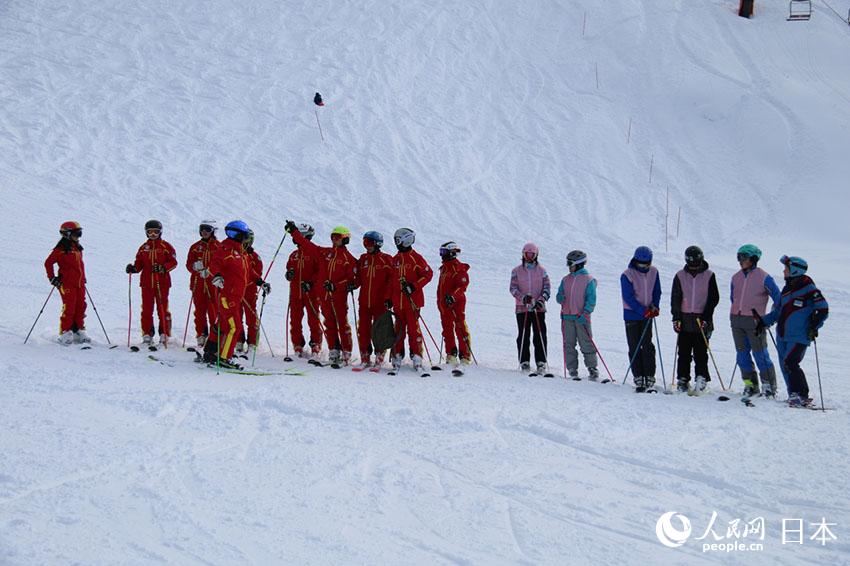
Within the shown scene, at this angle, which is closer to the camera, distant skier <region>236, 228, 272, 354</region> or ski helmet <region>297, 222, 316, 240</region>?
ski helmet <region>297, 222, 316, 240</region>

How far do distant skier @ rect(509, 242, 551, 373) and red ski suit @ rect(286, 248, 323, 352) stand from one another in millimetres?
2533

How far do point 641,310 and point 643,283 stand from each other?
31cm

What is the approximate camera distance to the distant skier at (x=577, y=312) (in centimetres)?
961

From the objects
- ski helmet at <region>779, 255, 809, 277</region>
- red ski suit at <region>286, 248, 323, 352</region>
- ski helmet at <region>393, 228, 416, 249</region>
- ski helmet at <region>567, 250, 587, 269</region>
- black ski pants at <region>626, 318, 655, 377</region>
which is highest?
ski helmet at <region>393, 228, 416, 249</region>

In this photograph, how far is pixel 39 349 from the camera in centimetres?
954

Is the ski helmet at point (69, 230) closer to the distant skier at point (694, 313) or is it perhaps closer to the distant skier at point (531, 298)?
the distant skier at point (531, 298)

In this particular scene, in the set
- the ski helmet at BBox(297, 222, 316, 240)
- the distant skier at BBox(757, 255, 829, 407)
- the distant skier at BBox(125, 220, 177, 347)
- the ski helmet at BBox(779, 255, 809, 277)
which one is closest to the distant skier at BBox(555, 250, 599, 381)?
the distant skier at BBox(757, 255, 829, 407)

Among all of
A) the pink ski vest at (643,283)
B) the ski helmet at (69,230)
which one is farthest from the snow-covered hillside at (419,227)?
the ski helmet at (69,230)

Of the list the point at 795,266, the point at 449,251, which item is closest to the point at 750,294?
the point at 795,266

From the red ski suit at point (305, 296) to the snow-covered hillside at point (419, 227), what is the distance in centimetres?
62

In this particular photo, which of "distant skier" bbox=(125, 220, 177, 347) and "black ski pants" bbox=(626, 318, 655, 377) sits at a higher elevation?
"distant skier" bbox=(125, 220, 177, 347)

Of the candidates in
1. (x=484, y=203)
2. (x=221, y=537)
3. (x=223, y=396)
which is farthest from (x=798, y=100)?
(x=221, y=537)

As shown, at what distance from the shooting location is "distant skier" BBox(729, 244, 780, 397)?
8539 millimetres

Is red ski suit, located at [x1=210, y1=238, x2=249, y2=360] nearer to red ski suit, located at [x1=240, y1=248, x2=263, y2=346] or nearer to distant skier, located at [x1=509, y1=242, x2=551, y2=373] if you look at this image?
red ski suit, located at [x1=240, y1=248, x2=263, y2=346]
